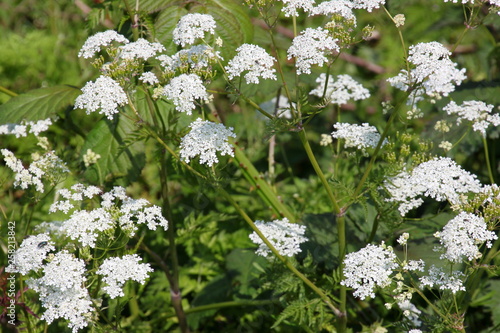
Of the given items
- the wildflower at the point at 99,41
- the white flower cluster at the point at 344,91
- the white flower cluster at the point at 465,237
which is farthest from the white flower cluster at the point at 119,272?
the white flower cluster at the point at 344,91

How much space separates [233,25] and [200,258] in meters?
1.72

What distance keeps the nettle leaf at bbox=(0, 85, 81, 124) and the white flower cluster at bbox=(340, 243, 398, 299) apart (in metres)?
1.82

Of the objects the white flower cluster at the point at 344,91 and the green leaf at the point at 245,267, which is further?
the green leaf at the point at 245,267

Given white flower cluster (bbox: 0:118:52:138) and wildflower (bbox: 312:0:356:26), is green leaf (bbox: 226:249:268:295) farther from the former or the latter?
wildflower (bbox: 312:0:356:26)

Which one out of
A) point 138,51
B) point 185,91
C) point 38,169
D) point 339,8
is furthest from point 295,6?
point 38,169

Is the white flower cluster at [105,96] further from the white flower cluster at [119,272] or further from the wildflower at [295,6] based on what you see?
the wildflower at [295,6]

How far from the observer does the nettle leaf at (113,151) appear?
10.4 ft

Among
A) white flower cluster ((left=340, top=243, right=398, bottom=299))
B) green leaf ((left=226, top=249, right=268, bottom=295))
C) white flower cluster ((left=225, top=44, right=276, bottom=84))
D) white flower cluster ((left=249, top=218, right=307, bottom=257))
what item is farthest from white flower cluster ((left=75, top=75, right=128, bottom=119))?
green leaf ((left=226, top=249, right=268, bottom=295))

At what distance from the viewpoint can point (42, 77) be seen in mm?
5590

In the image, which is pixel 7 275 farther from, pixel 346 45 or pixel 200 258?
pixel 346 45

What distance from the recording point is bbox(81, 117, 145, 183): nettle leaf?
3172 mm

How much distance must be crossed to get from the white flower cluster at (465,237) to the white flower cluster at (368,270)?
0.24m

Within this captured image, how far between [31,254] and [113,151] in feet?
2.99

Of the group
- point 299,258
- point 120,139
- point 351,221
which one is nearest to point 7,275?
point 120,139
